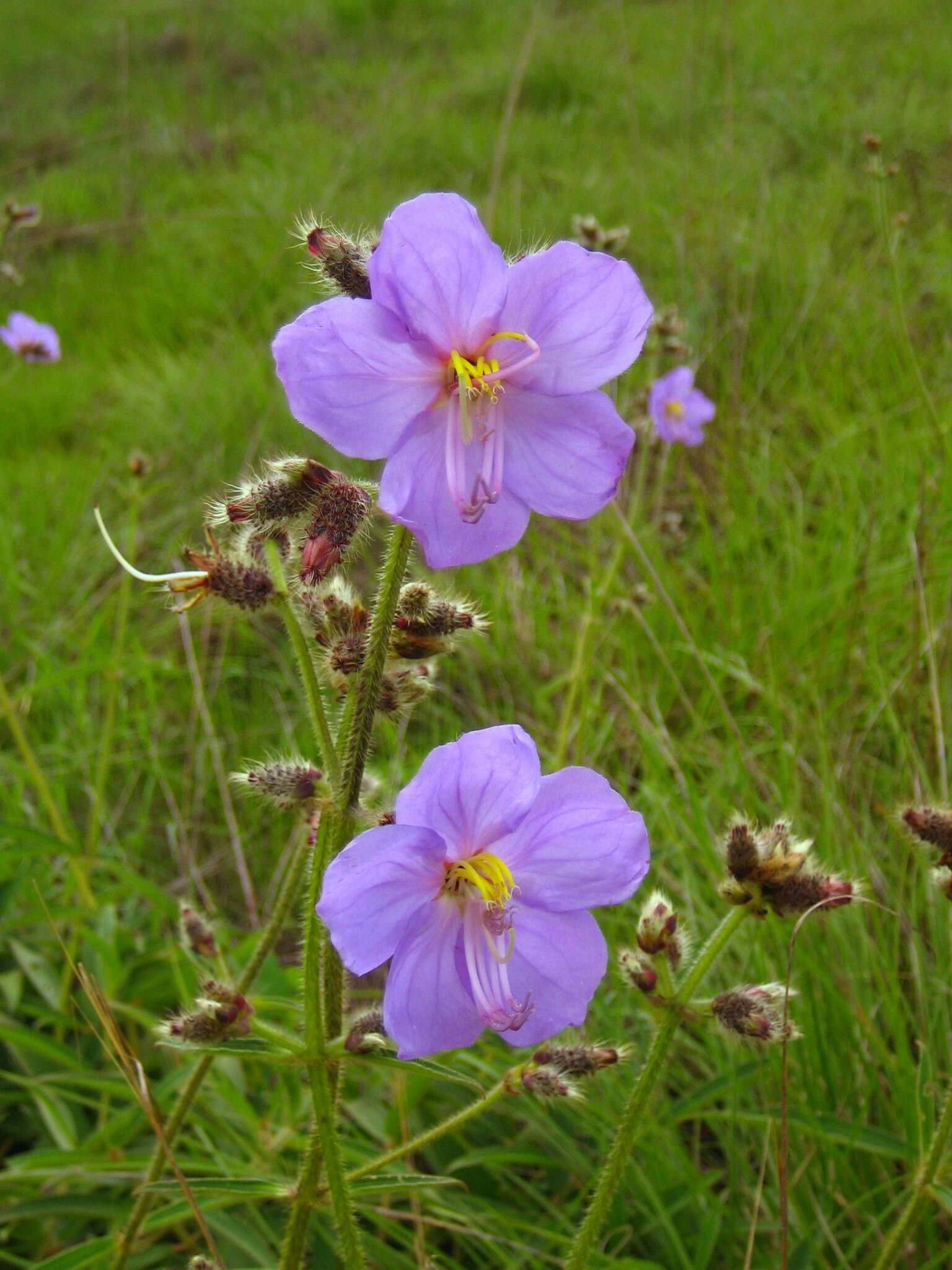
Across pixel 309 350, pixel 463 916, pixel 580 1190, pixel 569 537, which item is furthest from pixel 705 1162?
pixel 569 537

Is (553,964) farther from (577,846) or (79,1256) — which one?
(79,1256)

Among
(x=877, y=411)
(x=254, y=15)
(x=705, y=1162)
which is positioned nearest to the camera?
(x=705, y=1162)

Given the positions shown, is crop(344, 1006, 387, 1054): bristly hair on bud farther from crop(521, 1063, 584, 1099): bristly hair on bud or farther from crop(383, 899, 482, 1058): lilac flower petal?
crop(521, 1063, 584, 1099): bristly hair on bud

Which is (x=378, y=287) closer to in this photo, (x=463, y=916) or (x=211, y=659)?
(x=463, y=916)

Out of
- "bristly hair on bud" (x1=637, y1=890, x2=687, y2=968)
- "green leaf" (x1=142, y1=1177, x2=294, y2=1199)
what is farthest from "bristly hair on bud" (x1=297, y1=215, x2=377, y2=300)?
"green leaf" (x1=142, y1=1177, x2=294, y2=1199)

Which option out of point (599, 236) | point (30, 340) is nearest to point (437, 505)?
point (599, 236)

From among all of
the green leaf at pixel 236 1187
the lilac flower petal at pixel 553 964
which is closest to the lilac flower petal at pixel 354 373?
the lilac flower petal at pixel 553 964

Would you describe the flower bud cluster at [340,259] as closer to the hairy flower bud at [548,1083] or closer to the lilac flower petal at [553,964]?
the lilac flower petal at [553,964]
